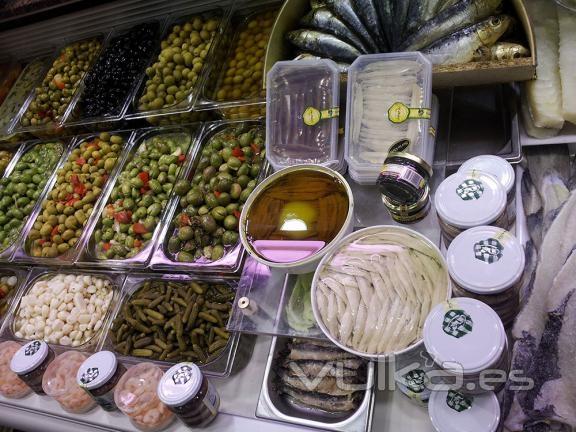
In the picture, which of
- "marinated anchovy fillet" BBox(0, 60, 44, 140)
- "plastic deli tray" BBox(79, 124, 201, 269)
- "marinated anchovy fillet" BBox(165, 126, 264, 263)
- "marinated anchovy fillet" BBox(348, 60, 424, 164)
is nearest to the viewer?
"marinated anchovy fillet" BBox(348, 60, 424, 164)

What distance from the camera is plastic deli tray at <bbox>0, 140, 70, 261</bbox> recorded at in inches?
95.1

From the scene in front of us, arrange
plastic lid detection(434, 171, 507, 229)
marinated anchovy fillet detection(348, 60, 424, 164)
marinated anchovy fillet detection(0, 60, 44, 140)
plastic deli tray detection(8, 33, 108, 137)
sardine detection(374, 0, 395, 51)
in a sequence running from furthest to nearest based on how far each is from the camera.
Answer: marinated anchovy fillet detection(0, 60, 44, 140) < plastic deli tray detection(8, 33, 108, 137) < sardine detection(374, 0, 395, 51) < marinated anchovy fillet detection(348, 60, 424, 164) < plastic lid detection(434, 171, 507, 229)

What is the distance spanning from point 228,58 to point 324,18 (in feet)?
2.44

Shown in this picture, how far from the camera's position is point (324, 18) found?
1.87 meters

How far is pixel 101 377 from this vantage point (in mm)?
1548

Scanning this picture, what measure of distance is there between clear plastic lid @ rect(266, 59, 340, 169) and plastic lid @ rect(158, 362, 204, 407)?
2.60 feet

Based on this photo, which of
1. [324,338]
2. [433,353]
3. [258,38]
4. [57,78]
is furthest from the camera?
[57,78]

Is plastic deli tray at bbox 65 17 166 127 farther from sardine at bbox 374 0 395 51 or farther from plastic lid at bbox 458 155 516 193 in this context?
plastic lid at bbox 458 155 516 193

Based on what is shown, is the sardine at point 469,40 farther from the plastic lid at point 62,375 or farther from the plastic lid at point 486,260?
the plastic lid at point 62,375

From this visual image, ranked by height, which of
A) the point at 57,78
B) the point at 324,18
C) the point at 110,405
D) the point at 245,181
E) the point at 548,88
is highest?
the point at 57,78

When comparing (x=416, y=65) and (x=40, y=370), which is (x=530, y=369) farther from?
(x=40, y=370)

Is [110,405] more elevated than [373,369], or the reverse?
[373,369]

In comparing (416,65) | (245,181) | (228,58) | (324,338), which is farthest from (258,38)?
(324,338)

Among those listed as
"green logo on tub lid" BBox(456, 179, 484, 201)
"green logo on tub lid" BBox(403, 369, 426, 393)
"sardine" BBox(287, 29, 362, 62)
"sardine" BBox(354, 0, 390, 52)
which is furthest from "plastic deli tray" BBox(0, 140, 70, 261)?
"green logo on tub lid" BBox(456, 179, 484, 201)
